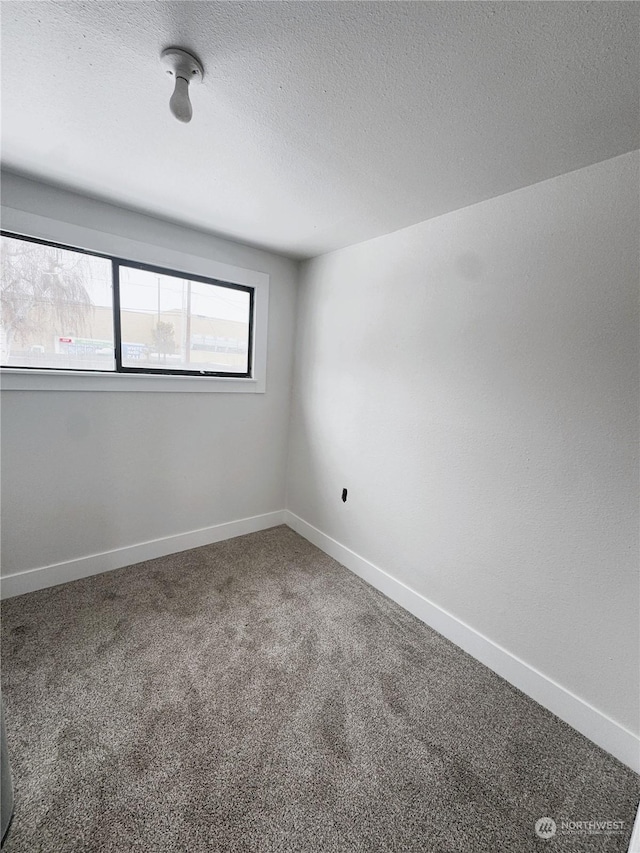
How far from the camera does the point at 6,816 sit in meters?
1.04

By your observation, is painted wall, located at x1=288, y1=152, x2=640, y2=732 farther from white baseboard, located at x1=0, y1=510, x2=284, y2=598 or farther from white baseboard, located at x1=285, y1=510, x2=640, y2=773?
white baseboard, located at x1=0, y1=510, x2=284, y2=598

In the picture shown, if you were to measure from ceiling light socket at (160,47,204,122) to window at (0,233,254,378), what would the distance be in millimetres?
1368

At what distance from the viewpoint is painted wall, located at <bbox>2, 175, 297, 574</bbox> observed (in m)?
1.98

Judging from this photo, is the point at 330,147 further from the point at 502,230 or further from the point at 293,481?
the point at 293,481

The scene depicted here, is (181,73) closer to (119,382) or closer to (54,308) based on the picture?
(54,308)

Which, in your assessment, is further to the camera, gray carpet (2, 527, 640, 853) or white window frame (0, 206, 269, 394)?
white window frame (0, 206, 269, 394)

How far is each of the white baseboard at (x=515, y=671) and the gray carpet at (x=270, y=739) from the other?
0.06 metres

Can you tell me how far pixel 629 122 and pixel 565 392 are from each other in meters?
0.93

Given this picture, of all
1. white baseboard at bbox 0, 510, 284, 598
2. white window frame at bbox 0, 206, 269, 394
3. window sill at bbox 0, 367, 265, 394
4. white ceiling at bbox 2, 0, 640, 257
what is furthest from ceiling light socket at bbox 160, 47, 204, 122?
white baseboard at bbox 0, 510, 284, 598

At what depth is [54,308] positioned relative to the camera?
1.99 m

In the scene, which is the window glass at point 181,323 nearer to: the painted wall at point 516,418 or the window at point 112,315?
the window at point 112,315

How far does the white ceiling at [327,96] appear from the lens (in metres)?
0.88

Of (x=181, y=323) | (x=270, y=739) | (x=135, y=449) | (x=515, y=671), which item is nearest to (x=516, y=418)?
(x=515, y=671)
